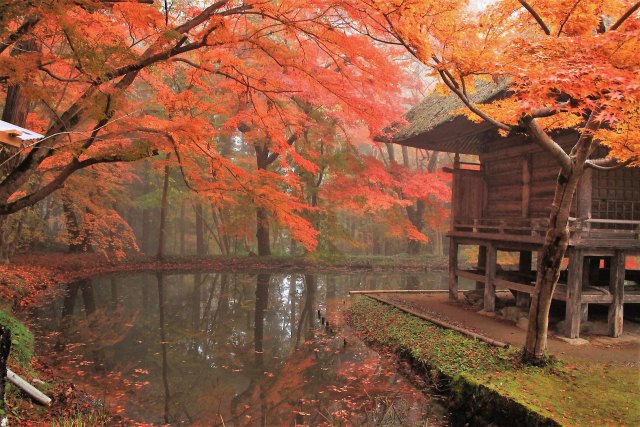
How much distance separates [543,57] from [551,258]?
311 cm

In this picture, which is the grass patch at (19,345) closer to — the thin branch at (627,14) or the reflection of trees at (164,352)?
the reflection of trees at (164,352)

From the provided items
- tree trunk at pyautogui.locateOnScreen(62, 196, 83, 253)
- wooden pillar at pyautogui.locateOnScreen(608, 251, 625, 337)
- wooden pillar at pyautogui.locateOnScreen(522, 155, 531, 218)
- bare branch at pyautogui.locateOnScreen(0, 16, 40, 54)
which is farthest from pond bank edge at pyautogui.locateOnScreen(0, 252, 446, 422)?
wooden pillar at pyautogui.locateOnScreen(522, 155, 531, 218)

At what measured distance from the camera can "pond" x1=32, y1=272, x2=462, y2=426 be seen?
262 inches

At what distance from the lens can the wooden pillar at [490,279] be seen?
38.3 feet

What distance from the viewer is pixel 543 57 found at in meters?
6.05

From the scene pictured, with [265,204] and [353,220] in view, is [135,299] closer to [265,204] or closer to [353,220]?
[265,204]

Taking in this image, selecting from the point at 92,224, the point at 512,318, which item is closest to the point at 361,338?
the point at 512,318

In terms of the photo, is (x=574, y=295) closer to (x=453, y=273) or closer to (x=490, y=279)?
(x=490, y=279)

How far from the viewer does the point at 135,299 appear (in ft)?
49.7

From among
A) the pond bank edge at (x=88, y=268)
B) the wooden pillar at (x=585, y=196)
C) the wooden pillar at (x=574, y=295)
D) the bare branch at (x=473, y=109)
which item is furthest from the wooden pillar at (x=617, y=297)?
the pond bank edge at (x=88, y=268)

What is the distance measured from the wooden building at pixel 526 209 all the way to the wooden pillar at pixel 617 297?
0.06ft

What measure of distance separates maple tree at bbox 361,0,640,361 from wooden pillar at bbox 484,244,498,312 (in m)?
4.73

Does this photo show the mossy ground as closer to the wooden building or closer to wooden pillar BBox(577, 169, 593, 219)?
the wooden building

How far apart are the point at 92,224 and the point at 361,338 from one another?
1254 cm
